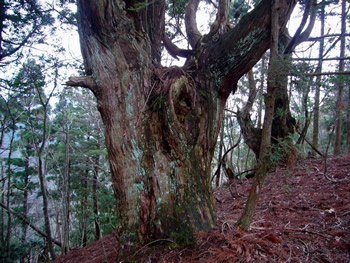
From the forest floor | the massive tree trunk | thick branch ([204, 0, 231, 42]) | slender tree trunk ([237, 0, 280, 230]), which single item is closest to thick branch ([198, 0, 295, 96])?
the massive tree trunk

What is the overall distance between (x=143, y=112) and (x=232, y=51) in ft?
4.04

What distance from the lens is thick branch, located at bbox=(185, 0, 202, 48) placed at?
360cm

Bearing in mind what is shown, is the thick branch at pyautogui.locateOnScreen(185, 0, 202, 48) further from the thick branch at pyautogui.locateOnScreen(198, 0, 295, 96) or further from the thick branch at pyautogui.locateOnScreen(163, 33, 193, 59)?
the thick branch at pyautogui.locateOnScreen(198, 0, 295, 96)

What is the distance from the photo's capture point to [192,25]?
364 cm

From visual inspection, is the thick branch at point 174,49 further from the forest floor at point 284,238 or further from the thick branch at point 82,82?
the forest floor at point 284,238

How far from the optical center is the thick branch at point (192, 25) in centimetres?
360

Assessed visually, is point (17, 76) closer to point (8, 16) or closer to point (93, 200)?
point (8, 16)

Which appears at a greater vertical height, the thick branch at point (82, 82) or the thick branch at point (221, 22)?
the thick branch at point (221, 22)

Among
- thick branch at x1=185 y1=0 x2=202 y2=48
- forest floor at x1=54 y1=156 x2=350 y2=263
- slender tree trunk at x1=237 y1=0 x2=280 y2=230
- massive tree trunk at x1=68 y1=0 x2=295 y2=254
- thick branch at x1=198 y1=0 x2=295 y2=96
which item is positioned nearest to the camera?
forest floor at x1=54 y1=156 x2=350 y2=263

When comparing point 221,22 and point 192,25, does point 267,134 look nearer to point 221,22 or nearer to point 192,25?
point 221,22

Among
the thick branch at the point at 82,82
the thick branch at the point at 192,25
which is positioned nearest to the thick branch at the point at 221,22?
the thick branch at the point at 192,25

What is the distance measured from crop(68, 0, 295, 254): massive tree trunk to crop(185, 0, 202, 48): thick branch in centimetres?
85

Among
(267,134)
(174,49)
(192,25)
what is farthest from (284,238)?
(192,25)

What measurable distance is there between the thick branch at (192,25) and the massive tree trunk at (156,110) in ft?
2.80
